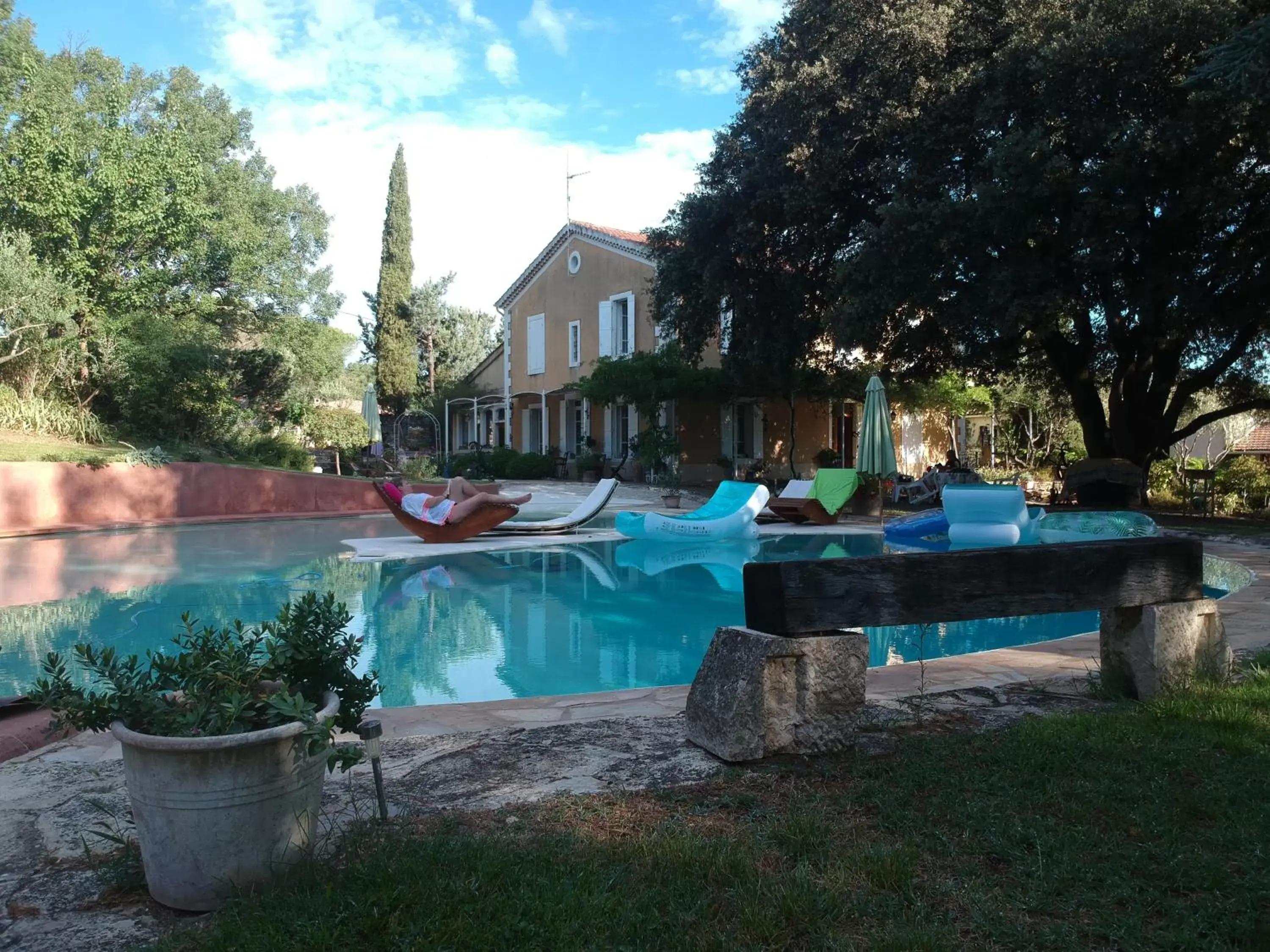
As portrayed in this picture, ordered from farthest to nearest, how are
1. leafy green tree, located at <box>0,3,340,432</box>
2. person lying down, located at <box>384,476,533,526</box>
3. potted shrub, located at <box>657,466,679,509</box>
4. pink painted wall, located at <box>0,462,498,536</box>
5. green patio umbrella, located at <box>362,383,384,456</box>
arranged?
green patio umbrella, located at <box>362,383,384,456</box>
leafy green tree, located at <box>0,3,340,432</box>
potted shrub, located at <box>657,466,679,509</box>
pink painted wall, located at <box>0,462,498,536</box>
person lying down, located at <box>384,476,533,526</box>

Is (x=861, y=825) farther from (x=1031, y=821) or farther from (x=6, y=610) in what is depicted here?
(x=6, y=610)

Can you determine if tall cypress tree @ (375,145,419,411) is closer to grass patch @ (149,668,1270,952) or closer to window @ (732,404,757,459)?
window @ (732,404,757,459)

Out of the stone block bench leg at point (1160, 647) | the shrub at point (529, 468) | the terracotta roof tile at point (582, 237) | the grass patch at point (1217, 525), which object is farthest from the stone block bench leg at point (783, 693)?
the shrub at point (529, 468)

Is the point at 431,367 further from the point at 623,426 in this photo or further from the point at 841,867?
the point at 841,867

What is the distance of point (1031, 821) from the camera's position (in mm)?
2596

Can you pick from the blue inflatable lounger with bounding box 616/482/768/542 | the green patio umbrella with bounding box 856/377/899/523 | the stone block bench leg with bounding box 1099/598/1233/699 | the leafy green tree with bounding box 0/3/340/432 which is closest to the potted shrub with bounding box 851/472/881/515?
the green patio umbrella with bounding box 856/377/899/523

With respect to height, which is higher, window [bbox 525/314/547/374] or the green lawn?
window [bbox 525/314/547/374]

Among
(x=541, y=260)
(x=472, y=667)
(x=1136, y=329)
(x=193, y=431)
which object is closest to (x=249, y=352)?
(x=193, y=431)

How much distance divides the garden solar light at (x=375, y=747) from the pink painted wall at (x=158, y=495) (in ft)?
43.4

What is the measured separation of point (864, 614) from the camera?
10.9ft

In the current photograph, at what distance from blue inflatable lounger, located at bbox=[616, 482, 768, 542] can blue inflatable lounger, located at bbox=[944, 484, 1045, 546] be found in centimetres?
267

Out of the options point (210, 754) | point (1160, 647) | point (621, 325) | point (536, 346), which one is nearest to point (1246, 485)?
point (621, 325)

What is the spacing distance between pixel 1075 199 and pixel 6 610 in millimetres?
13301

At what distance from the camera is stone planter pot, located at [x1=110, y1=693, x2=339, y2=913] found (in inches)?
82.2
